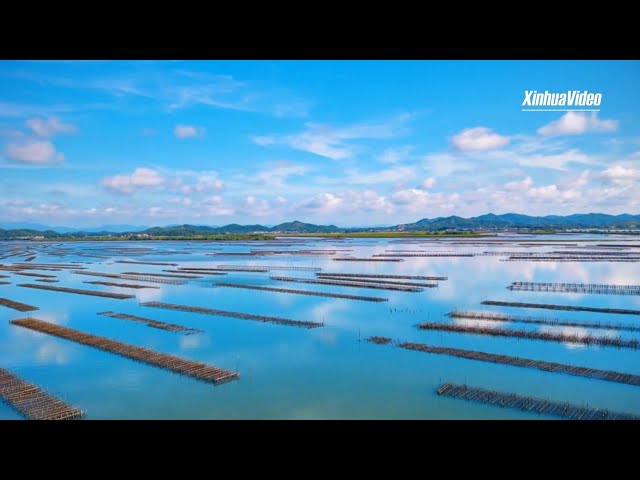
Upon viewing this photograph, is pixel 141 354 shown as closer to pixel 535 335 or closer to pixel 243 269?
pixel 535 335

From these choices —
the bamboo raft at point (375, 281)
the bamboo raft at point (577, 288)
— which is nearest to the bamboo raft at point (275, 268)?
the bamboo raft at point (375, 281)

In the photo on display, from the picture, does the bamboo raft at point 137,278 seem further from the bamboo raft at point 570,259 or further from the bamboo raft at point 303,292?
the bamboo raft at point 570,259

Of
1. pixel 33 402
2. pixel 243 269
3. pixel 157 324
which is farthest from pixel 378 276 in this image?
pixel 33 402

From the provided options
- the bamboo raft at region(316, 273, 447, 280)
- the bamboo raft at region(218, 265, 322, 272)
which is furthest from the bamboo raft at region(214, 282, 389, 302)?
the bamboo raft at region(218, 265, 322, 272)

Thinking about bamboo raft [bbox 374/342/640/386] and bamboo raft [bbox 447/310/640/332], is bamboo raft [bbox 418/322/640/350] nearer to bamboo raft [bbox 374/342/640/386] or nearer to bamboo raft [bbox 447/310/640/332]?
bamboo raft [bbox 447/310/640/332]

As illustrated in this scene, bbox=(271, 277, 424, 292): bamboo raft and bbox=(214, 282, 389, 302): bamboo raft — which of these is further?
bbox=(271, 277, 424, 292): bamboo raft
